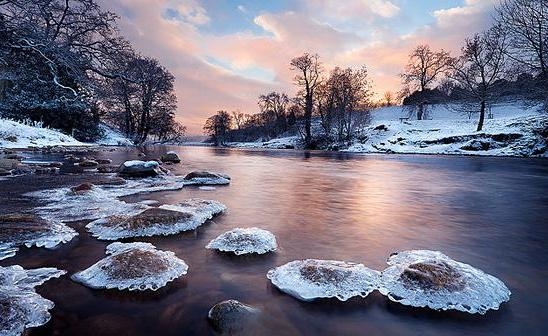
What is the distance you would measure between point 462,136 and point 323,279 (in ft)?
110

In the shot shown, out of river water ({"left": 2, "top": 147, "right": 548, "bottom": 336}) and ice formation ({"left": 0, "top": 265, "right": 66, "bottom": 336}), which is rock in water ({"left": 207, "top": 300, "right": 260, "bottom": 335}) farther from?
ice formation ({"left": 0, "top": 265, "right": 66, "bottom": 336})

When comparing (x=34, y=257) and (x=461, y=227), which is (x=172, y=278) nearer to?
(x=34, y=257)

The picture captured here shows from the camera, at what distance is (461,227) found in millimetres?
4551

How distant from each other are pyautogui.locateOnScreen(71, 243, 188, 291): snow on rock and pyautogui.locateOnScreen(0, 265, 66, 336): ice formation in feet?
0.91

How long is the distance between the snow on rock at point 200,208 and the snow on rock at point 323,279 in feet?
6.51

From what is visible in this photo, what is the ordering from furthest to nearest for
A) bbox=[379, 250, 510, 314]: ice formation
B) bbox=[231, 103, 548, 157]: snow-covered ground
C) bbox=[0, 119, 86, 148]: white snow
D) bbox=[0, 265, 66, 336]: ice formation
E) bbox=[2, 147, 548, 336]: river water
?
bbox=[231, 103, 548, 157]: snow-covered ground, bbox=[0, 119, 86, 148]: white snow, bbox=[379, 250, 510, 314]: ice formation, bbox=[2, 147, 548, 336]: river water, bbox=[0, 265, 66, 336]: ice formation

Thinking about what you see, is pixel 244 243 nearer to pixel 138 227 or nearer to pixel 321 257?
pixel 321 257

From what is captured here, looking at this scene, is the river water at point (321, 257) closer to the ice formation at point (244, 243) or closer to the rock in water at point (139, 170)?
the ice formation at point (244, 243)

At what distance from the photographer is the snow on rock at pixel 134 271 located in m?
2.43

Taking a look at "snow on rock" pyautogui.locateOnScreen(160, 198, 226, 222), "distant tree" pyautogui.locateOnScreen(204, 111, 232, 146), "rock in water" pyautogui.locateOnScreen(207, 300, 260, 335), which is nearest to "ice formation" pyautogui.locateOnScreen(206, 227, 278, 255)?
"snow on rock" pyautogui.locateOnScreen(160, 198, 226, 222)

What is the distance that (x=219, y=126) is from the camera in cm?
9781

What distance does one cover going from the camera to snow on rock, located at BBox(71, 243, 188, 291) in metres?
2.43

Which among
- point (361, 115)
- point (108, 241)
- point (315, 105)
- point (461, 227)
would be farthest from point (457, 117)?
point (108, 241)

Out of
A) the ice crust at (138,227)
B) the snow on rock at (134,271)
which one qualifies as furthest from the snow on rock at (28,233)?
the snow on rock at (134,271)
